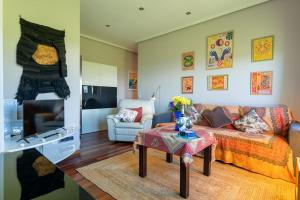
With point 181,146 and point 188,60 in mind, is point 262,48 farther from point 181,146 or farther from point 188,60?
point 181,146

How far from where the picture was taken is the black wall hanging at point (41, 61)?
2266mm

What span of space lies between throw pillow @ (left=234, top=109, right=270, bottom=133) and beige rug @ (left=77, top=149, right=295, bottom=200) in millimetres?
714

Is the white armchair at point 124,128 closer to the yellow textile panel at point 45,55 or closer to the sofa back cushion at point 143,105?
the sofa back cushion at point 143,105

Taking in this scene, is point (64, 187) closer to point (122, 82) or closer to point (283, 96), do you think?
point (283, 96)

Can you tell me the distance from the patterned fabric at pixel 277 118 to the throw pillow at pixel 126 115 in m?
2.46

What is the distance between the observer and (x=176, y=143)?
1848 millimetres

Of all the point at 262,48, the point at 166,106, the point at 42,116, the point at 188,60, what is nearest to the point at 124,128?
the point at 166,106

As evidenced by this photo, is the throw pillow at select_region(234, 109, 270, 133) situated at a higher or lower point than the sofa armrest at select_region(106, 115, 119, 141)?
higher

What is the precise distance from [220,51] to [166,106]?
6.07ft

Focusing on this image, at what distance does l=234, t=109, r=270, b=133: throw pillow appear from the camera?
8.91ft

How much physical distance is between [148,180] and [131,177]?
0.23m

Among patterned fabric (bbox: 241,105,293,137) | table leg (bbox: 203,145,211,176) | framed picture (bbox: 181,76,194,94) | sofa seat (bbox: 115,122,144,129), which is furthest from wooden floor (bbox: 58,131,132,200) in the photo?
patterned fabric (bbox: 241,105,293,137)

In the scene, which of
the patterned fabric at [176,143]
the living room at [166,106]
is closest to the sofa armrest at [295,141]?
the living room at [166,106]

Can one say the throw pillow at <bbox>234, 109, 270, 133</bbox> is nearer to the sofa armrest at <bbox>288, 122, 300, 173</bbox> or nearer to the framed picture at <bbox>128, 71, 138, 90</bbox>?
the sofa armrest at <bbox>288, 122, 300, 173</bbox>
